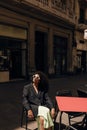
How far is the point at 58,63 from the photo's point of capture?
2958cm

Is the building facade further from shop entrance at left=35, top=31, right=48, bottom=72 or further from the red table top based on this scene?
the red table top

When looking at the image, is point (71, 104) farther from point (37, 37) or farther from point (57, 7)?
point (57, 7)

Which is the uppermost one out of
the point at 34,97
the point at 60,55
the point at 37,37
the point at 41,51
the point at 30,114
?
the point at 37,37

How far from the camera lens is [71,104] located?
6727 millimetres

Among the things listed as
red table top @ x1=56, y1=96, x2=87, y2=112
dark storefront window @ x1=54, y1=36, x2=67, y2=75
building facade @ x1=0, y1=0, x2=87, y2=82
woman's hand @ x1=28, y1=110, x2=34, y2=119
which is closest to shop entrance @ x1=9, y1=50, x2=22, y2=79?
building facade @ x1=0, y1=0, x2=87, y2=82

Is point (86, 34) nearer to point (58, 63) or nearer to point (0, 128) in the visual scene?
point (0, 128)

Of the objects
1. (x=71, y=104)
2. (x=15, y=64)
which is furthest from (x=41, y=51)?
(x=71, y=104)

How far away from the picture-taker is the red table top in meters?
6.32

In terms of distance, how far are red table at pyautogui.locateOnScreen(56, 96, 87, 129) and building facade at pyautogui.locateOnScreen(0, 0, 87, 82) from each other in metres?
12.8

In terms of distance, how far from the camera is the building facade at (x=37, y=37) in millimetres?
20312

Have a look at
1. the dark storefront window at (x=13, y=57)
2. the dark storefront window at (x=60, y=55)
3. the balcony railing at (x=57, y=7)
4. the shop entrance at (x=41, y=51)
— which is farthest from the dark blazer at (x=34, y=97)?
the dark storefront window at (x=60, y=55)

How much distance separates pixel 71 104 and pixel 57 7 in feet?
71.5

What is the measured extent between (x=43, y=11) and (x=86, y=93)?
1719 centimetres

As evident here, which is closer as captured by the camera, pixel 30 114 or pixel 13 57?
pixel 30 114
